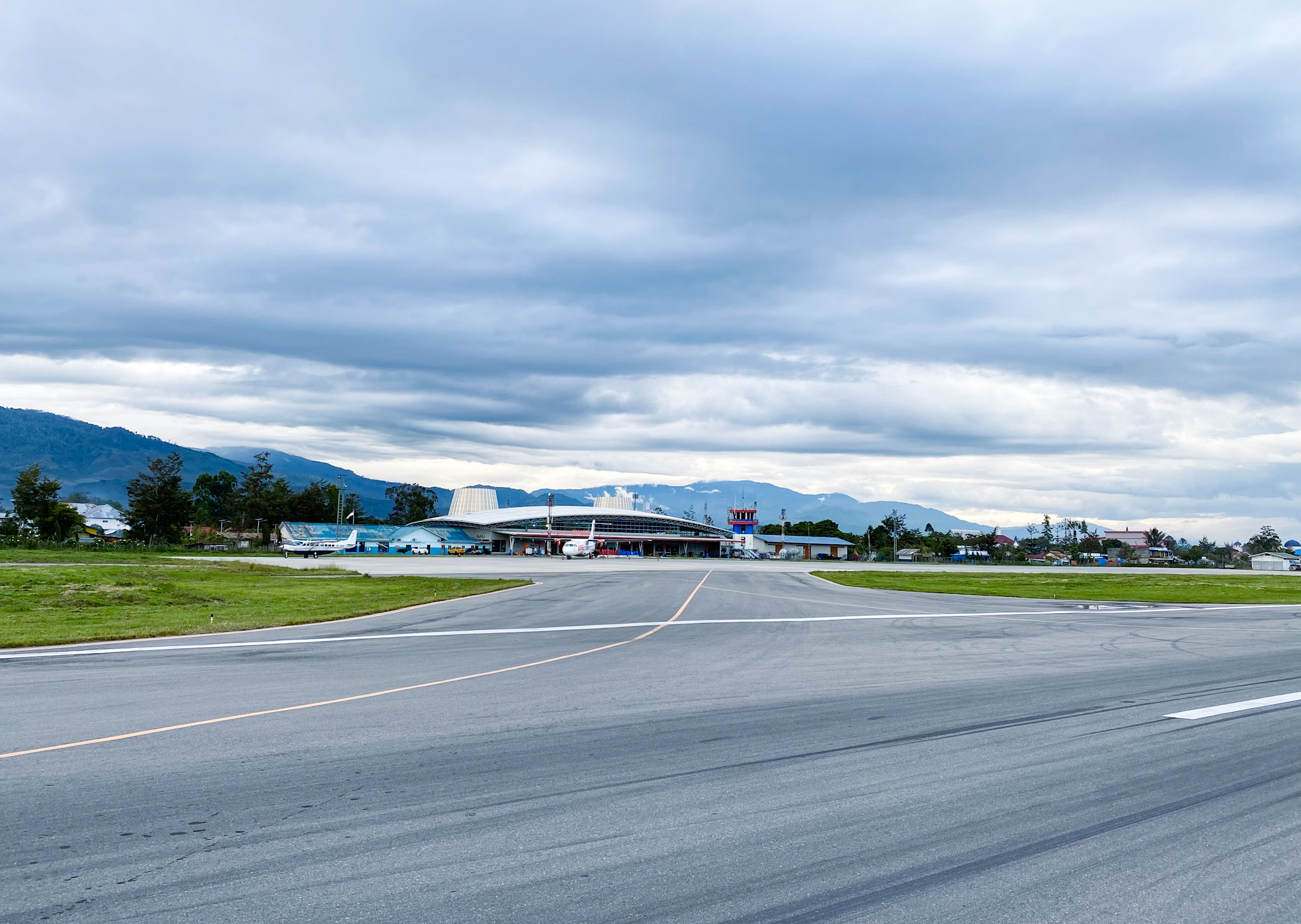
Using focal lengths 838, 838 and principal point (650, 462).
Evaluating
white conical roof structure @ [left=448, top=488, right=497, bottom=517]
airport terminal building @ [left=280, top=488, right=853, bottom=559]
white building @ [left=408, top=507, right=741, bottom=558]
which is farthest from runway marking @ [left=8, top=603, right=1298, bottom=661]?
white conical roof structure @ [left=448, top=488, right=497, bottom=517]

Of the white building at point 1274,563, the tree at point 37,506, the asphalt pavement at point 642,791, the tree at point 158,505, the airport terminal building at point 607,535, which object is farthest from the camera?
the airport terminal building at point 607,535

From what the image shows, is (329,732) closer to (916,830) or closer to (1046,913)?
(916,830)

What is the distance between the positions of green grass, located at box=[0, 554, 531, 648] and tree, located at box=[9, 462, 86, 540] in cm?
6888

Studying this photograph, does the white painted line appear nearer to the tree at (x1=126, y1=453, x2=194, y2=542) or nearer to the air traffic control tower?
the tree at (x1=126, y1=453, x2=194, y2=542)

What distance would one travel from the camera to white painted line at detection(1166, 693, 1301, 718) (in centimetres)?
1002

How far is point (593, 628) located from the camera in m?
21.3

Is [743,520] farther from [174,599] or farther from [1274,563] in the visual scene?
[174,599]

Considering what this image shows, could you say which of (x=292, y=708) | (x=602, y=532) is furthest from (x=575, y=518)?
(x=292, y=708)

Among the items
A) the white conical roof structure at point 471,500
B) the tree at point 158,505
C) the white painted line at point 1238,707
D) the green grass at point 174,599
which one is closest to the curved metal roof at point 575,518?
the white conical roof structure at point 471,500

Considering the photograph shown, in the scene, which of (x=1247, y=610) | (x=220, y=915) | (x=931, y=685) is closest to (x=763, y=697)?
(x=931, y=685)

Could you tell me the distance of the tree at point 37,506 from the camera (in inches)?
3725

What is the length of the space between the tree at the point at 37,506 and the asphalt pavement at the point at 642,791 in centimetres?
9939

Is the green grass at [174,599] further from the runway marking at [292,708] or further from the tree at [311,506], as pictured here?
the tree at [311,506]

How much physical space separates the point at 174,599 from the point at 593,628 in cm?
1504
